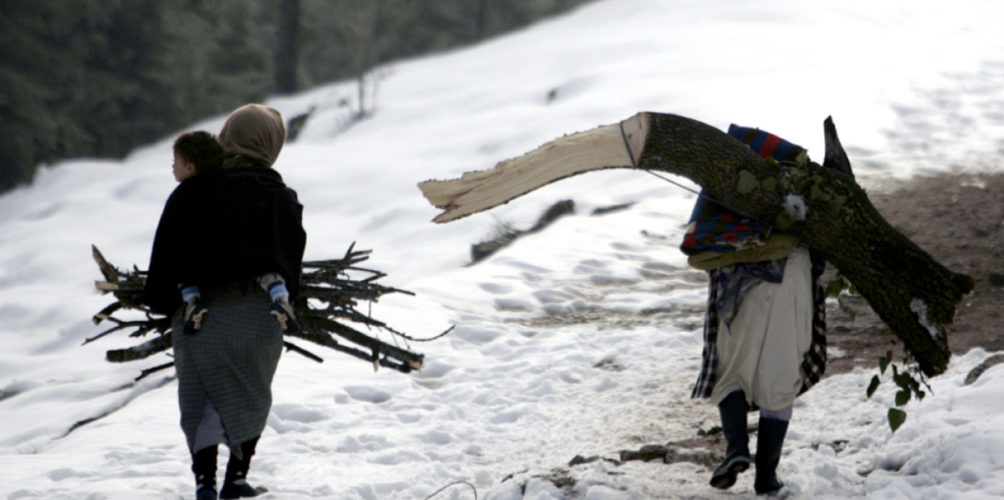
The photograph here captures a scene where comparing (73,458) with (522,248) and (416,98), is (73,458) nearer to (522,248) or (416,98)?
(522,248)

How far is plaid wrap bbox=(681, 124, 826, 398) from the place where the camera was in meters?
3.97

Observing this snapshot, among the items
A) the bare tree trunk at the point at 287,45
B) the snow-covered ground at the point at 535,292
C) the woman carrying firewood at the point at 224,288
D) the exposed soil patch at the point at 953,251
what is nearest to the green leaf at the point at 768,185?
the exposed soil patch at the point at 953,251

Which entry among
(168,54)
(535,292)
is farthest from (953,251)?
(168,54)

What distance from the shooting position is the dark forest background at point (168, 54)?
20859 mm

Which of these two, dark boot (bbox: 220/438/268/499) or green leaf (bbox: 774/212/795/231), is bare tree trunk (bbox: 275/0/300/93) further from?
green leaf (bbox: 774/212/795/231)

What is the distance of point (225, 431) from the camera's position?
395cm

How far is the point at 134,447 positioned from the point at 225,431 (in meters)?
1.61

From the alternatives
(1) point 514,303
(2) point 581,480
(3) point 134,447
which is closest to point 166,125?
(1) point 514,303

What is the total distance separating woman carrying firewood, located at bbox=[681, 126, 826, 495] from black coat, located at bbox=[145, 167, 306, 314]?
1.66m

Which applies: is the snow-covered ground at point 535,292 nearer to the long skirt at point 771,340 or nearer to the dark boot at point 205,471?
the long skirt at point 771,340

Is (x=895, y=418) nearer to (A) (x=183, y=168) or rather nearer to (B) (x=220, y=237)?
(B) (x=220, y=237)

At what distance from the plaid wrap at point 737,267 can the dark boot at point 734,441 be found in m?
0.11

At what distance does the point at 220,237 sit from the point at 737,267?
6.77ft

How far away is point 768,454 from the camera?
4.03m
